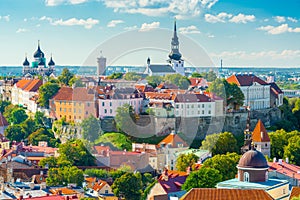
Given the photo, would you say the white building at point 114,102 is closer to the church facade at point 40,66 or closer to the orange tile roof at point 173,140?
the orange tile roof at point 173,140

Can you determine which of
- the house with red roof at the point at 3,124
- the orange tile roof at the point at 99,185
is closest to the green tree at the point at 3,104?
the house with red roof at the point at 3,124

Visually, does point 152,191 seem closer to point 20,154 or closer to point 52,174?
point 52,174

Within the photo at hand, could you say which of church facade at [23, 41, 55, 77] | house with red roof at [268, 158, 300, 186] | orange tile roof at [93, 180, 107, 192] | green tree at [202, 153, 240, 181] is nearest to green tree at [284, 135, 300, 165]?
house with red roof at [268, 158, 300, 186]

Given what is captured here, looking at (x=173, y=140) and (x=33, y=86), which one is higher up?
(x=33, y=86)

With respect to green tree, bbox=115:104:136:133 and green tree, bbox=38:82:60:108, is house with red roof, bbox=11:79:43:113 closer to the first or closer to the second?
green tree, bbox=38:82:60:108

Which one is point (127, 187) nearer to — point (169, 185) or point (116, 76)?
point (169, 185)

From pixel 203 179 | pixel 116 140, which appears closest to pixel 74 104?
pixel 116 140

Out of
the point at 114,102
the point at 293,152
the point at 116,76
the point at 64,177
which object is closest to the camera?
the point at 64,177
